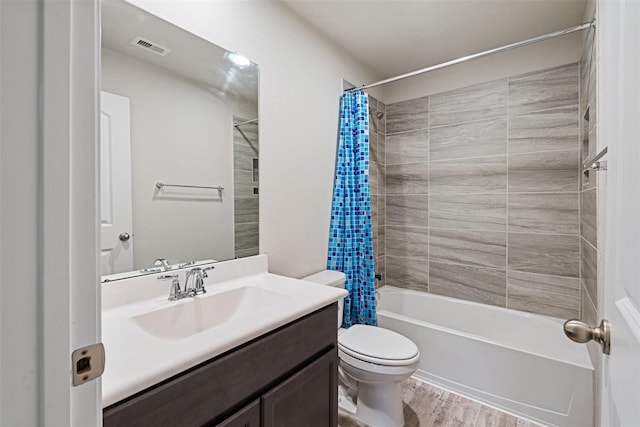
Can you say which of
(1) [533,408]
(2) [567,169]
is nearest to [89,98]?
(1) [533,408]

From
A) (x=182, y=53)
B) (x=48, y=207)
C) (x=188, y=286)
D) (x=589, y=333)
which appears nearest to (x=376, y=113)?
(x=182, y=53)

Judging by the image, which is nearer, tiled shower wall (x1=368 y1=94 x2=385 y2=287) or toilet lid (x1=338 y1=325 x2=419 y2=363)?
toilet lid (x1=338 y1=325 x2=419 y2=363)

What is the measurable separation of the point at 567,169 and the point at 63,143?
2698mm

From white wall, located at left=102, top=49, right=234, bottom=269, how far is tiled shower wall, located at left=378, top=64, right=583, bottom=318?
1.61m

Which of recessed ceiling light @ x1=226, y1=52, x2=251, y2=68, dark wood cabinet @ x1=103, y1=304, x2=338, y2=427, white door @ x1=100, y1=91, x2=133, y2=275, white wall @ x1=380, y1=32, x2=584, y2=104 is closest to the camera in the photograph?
dark wood cabinet @ x1=103, y1=304, x2=338, y2=427

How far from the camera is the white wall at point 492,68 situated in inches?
83.0

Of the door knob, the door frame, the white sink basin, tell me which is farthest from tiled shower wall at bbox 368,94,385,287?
the door frame

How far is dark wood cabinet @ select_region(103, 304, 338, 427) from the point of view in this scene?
0.71m

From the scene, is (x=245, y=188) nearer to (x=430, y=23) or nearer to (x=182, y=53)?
(x=182, y=53)

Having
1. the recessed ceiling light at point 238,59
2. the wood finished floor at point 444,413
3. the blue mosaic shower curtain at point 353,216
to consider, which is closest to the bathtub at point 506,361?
the wood finished floor at point 444,413

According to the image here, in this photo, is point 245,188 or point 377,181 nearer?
point 245,188

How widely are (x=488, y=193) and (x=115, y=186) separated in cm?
245

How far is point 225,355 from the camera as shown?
2.79ft

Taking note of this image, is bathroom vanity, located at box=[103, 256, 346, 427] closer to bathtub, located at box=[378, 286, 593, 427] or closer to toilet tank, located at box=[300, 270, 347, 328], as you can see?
toilet tank, located at box=[300, 270, 347, 328]
